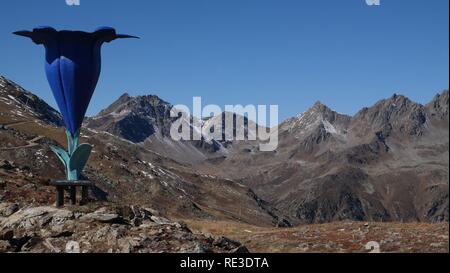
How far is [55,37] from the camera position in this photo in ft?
162

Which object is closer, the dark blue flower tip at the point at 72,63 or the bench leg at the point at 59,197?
the bench leg at the point at 59,197

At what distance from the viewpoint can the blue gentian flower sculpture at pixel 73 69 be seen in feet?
163

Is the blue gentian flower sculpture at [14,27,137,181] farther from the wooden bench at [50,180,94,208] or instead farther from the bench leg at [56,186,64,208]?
the bench leg at [56,186,64,208]

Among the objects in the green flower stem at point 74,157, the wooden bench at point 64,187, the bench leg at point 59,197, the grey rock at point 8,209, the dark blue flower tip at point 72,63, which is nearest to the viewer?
the bench leg at point 59,197

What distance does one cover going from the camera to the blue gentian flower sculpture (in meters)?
49.5

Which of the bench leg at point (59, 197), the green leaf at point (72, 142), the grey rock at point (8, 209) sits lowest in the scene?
the grey rock at point (8, 209)

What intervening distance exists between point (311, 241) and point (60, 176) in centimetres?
8468

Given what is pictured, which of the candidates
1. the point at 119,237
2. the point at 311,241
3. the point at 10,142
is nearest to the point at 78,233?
the point at 119,237

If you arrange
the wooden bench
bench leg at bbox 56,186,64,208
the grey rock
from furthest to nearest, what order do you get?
the grey rock < the wooden bench < bench leg at bbox 56,186,64,208

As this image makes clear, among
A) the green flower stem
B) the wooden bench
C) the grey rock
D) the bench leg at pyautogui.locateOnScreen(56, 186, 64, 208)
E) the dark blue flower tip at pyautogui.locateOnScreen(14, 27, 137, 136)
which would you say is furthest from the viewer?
the green flower stem

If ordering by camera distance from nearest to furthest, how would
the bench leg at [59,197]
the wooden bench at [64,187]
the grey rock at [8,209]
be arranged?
the bench leg at [59,197]
the wooden bench at [64,187]
the grey rock at [8,209]

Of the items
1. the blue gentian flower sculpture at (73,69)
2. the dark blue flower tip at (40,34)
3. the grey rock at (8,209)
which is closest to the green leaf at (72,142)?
the blue gentian flower sculpture at (73,69)

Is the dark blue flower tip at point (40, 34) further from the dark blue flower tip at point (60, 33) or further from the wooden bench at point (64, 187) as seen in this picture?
the wooden bench at point (64, 187)

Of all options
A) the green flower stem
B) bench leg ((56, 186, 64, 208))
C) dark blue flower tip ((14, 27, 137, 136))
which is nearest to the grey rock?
bench leg ((56, 186, 64, 208))
